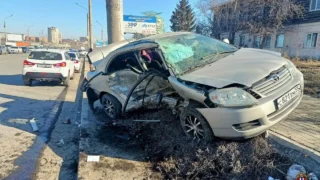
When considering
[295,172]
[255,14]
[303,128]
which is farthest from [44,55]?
[255,14]

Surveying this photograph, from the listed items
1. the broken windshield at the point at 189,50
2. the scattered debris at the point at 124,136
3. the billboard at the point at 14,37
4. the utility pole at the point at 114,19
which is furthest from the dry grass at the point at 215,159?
the billboard at the point at 14,37

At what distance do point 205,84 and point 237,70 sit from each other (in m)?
0.51

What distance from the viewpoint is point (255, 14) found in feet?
76.5

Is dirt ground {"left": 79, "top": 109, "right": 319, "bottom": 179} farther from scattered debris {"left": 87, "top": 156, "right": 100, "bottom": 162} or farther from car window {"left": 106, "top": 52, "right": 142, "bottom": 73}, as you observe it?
car window {"left": 106, "top": 52, "right": 142, "bottom": 73}

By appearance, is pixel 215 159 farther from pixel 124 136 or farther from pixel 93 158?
pixel 124 136

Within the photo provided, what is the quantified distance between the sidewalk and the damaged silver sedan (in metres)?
0.53

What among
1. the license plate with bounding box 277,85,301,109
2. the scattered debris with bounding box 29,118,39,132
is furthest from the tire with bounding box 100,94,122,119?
the license plate with bounding box 277,85,301,109

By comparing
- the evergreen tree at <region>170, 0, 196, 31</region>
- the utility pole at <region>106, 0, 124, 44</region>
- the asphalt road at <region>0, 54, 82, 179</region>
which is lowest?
the asphalt road at <region>0, 54, 82, 179</region>

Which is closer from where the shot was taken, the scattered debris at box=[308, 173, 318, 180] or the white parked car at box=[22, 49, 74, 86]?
the scattered debris at box=[308, 173, 318, 180]

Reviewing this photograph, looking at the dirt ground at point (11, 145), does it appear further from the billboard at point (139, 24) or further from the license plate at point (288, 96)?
the billboard at point (139, 24)

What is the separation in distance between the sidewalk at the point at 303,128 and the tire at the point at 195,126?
119cm

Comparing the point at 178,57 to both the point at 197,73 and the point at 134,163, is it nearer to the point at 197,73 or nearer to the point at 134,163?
the point at 197,73

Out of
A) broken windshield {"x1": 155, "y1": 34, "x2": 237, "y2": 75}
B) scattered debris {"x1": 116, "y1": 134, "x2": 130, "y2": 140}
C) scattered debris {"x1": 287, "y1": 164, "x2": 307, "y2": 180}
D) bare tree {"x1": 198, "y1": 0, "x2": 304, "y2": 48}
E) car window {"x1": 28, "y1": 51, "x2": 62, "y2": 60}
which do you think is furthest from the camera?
bare tree {"x1": 198, "y1": 0, "x2": 304, "y2": 48}

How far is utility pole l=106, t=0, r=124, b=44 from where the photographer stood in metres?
9.25
